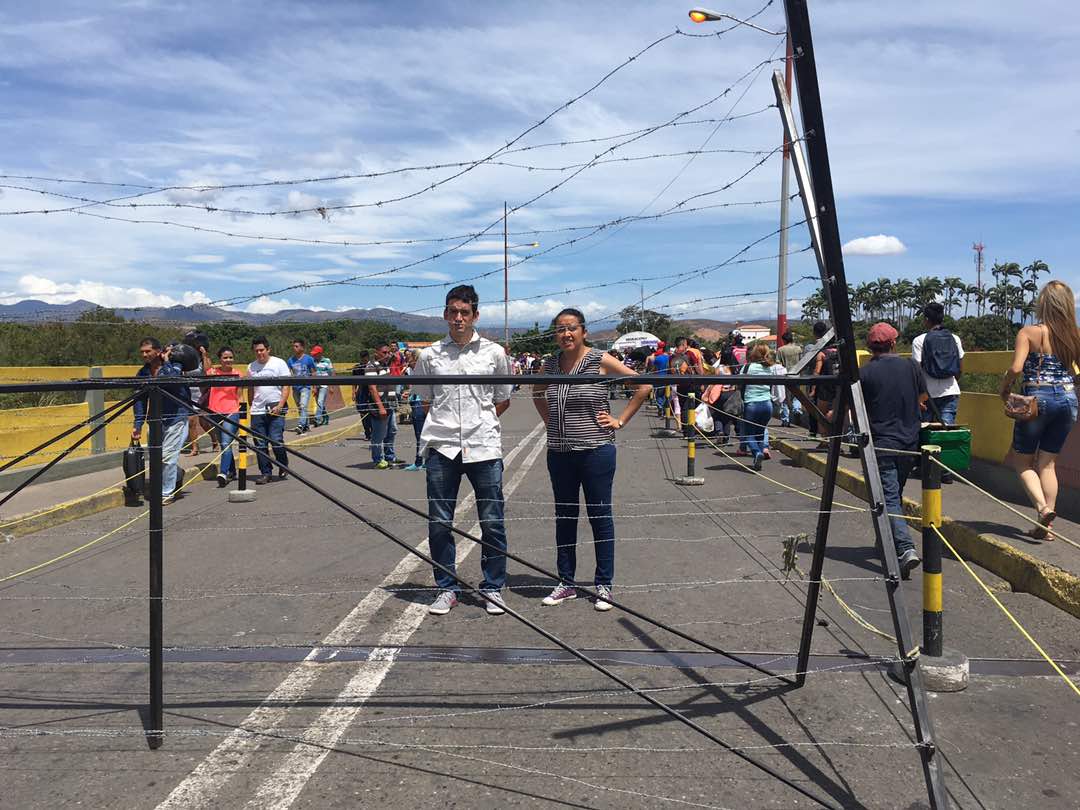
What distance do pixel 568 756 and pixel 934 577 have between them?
1.91m

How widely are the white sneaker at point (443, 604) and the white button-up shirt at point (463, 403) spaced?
858mm

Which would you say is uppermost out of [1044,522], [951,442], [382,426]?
[951,442]

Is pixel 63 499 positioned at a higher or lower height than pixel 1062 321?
lower

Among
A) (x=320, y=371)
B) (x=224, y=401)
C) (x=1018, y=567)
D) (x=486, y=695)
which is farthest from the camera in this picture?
(x=320, y=371)

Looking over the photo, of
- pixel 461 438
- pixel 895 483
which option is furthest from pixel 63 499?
pixel 895 483

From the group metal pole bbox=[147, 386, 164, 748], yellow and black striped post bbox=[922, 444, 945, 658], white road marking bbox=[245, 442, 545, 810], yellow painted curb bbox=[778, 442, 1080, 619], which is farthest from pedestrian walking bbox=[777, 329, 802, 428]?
metal pole bbox=[147, 386, 164, 748]

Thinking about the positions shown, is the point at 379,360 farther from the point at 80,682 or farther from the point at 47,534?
the point at 80,682

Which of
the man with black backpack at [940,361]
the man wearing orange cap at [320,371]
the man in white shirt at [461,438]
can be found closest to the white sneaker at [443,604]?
the man in white shirt at [461,438]

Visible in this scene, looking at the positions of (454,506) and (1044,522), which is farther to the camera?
(1044,522)

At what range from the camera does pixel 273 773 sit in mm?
3375

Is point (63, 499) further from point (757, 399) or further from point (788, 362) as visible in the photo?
point (788, 362)

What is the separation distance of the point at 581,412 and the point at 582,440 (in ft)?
0.59

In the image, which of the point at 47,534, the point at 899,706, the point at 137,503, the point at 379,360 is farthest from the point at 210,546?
the point at 379,360

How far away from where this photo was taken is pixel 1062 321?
6.41m
